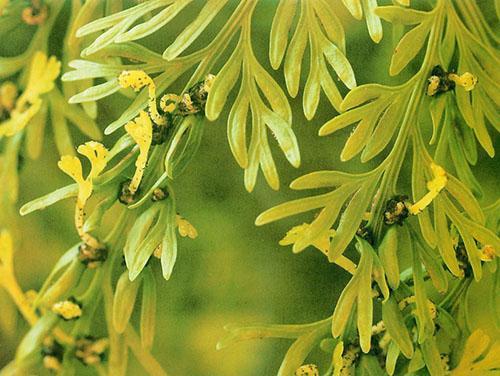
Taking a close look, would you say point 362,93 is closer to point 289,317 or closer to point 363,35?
point 363,35

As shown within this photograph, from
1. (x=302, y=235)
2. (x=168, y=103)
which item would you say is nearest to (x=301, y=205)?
(x=302, y=235)

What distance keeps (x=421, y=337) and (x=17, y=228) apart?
0.31 metres

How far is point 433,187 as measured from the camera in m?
0.48

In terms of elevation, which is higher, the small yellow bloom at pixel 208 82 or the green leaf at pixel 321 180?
the small yellow bloom at pixel 208 82

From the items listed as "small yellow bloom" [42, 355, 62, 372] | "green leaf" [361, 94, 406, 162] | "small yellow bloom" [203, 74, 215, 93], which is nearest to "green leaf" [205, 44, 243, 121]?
"small yellow bloom" [203, 74, 215, 93]

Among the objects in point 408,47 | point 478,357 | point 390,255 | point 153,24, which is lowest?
point 478,357

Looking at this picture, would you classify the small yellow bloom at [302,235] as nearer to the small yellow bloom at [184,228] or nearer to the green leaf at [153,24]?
the small yellow bloom at [184,228]

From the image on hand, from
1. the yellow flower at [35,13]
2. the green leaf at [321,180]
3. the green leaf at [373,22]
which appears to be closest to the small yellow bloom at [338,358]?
the green leaf at [321,180]

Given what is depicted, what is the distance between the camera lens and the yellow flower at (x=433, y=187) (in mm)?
481

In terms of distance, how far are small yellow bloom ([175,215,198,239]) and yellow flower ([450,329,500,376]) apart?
0.21m

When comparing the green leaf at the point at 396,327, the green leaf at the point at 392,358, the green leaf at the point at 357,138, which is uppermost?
the green leaf at the point at 357,138

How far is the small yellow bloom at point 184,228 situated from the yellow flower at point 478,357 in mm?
213

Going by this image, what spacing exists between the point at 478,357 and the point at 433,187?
0.13 m

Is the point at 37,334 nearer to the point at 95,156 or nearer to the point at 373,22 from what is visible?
the point at 95,156
